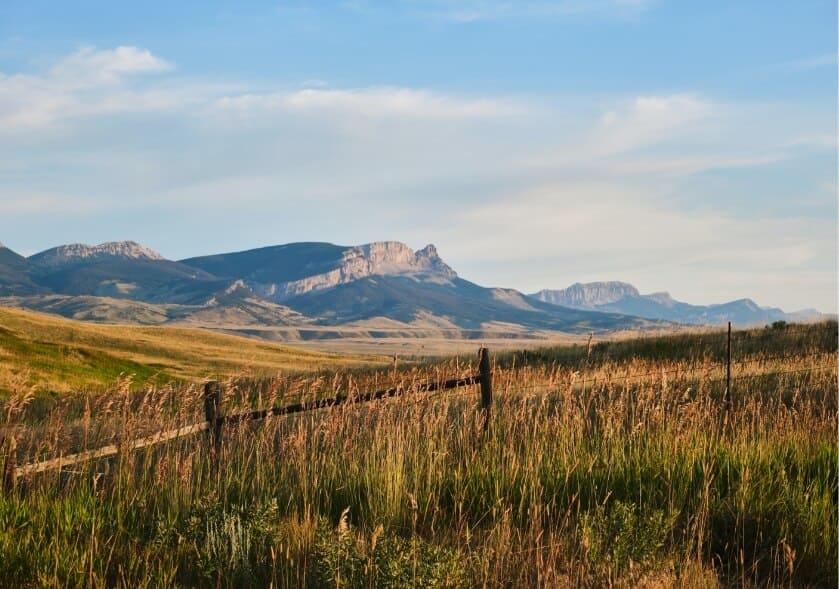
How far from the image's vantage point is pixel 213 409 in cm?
1061

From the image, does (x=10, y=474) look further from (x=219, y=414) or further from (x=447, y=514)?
(x=447, y=514)

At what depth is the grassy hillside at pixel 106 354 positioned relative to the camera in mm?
40125

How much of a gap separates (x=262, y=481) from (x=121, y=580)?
7.96ft

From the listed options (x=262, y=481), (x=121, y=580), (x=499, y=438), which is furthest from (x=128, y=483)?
(x=499, y=438)

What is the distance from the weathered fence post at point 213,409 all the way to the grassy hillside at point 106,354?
2.87ft

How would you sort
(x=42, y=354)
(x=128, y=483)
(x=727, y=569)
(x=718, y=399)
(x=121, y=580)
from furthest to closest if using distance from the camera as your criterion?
1. (x=42, y=354)
2. (x=718, y=399)
3. (x=128, y=483)
4. (x=727, y=569)
5. (x=121, y=580)

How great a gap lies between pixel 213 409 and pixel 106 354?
43.2m

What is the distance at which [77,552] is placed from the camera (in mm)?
5824

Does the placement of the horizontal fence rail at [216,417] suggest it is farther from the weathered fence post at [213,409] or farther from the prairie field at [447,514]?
the prairie field at [447,514]

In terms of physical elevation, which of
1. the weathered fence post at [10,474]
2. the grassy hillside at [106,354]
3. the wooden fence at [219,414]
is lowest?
the grassy hillside at [106,354]

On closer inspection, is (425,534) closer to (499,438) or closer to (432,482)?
(432,482)

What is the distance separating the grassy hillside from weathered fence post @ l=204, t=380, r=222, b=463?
87cm

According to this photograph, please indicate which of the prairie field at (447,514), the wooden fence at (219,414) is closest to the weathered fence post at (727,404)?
the prairie field at (447,514)

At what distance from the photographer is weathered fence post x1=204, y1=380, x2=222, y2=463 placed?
1032 centimetres
